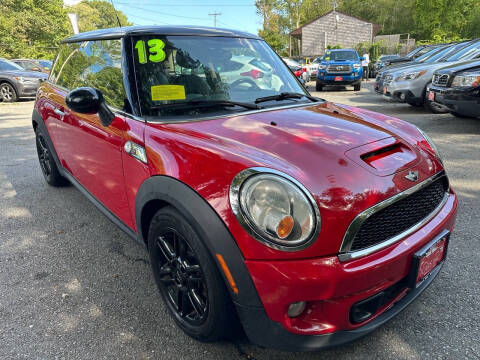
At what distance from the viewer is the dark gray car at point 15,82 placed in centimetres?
Answer: 1156

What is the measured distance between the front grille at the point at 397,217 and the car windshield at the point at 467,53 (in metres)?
7.68

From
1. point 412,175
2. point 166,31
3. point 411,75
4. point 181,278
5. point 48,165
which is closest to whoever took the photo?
point 412,175

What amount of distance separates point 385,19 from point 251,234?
2659 inches

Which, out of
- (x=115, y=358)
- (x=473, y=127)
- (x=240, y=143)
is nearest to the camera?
(x=240, y=143)

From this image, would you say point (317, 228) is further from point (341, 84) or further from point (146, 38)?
point (341, 84)

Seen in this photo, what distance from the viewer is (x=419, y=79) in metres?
7.75

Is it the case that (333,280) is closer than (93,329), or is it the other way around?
(333,280)

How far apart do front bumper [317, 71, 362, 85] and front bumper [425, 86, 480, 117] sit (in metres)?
7.36

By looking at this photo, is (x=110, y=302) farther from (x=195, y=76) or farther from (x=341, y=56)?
(x=341, y=56)

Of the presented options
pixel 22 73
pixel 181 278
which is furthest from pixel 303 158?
pixel 22 73

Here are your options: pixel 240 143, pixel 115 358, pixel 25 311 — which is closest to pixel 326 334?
pixel 240 143

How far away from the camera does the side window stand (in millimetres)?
2176

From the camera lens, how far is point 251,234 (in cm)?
133

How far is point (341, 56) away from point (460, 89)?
30.1 feet
